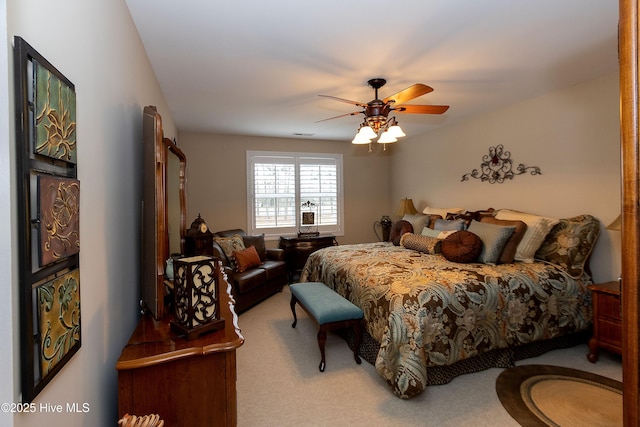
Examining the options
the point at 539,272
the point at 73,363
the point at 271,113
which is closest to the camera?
the point at 73,363

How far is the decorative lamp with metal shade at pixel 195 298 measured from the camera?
1.37 m

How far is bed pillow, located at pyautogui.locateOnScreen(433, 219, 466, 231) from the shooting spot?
12.7 feet

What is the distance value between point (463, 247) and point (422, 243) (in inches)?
28.4

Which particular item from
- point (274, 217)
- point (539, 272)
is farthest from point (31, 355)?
point (274, 217)

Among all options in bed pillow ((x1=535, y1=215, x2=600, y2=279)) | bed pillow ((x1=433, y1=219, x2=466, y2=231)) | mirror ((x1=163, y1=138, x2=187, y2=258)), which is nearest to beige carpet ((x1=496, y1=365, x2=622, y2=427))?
bed pillow ((x1=535, y1=215, x2=600, y2=279))

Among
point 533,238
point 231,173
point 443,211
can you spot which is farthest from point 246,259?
point 533,238

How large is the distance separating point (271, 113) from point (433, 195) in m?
Answer: 2.97

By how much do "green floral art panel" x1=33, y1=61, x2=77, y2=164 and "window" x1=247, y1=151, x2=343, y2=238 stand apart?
4.51m

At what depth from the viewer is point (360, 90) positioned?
321 cm

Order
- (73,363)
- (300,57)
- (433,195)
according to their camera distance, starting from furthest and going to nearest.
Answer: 1. (433,195)
2. (300,57)
3. (73,363)

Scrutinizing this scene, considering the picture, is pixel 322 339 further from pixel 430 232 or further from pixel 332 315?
pixel 430 232

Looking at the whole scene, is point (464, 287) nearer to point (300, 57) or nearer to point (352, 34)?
point (352, 34)

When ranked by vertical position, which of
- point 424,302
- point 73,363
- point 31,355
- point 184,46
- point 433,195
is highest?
point 184,46

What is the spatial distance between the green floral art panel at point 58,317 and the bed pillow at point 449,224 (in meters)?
3.77
